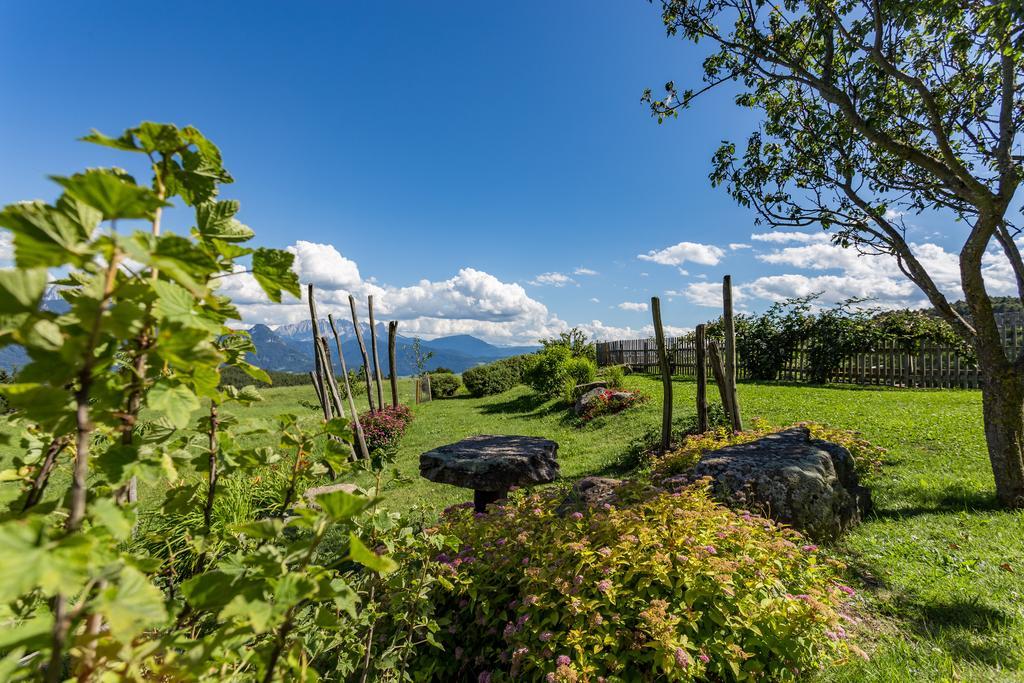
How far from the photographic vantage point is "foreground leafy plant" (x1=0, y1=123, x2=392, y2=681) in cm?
56

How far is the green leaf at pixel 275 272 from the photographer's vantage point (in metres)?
0.87

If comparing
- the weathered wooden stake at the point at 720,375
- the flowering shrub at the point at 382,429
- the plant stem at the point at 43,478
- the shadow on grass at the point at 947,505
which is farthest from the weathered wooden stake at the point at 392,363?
the plant stem at the point at 43,478

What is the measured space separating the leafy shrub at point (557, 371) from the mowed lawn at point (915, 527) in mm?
4119

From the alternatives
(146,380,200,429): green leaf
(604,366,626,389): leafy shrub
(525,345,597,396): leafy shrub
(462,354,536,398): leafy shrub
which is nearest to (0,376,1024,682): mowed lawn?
(146,380,200,429): green leaf

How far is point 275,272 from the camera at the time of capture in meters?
0.88

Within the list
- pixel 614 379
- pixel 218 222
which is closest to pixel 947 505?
pixel 218 222

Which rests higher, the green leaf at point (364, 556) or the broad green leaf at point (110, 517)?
the broad green leaf at point (110, 517)

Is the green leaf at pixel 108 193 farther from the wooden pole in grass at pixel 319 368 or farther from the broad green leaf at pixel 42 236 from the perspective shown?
the wooden pole in grass at pixel 319 368

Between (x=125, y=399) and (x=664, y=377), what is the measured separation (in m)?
8.09

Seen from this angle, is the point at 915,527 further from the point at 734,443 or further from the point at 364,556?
the point at 364,556

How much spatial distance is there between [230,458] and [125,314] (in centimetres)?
54

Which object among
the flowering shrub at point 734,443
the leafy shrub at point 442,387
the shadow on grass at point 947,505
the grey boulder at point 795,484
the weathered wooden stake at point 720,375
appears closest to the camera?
the grey boulder at point 795,484

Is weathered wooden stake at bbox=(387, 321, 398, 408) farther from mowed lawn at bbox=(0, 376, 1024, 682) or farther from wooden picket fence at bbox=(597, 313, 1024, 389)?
wooden picket fence at bbox=(597, 313, 1024, 389)

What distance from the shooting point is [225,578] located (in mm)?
771
